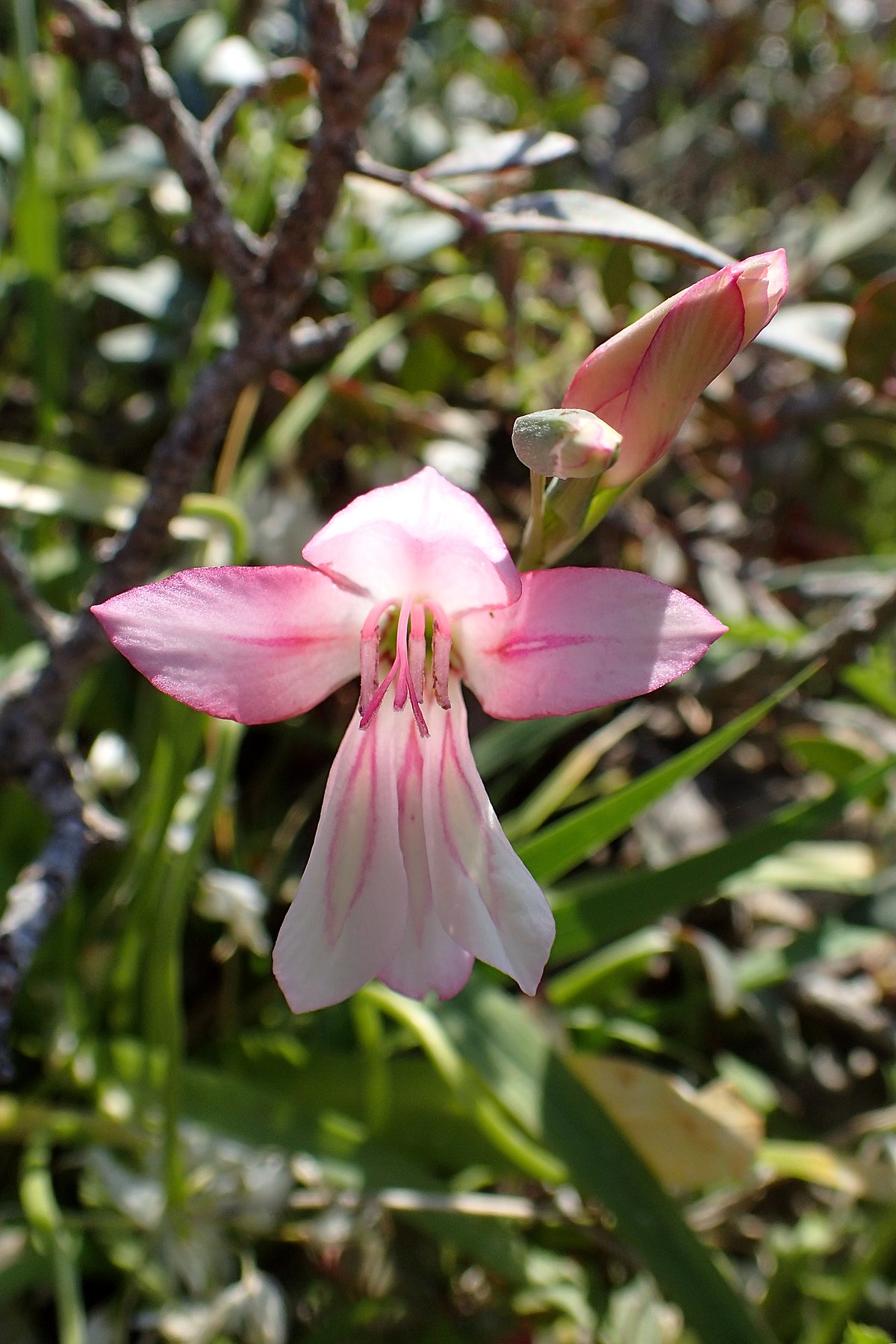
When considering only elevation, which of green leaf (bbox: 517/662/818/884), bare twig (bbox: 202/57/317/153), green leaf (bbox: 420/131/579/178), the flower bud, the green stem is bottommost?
the green stem

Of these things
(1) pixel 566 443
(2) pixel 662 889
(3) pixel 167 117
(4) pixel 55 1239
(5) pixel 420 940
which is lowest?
(4) pixel 55 1239

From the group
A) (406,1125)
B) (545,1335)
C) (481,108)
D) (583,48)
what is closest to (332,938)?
(406,1125)

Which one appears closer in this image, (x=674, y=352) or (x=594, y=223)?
(x=674, y=352)

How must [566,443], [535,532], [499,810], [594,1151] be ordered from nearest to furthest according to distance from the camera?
[566,443], [535,532], [594,1151], [499,810]

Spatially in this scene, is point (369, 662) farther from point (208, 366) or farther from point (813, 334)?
point (813, 334)

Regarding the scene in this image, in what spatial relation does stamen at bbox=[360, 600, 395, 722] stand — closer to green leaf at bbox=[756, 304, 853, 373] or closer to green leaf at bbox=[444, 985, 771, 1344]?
green leaf at bbox=[444, 985, 771, 1344]

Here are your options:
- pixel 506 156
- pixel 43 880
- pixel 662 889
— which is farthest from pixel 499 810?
pixel 506 156

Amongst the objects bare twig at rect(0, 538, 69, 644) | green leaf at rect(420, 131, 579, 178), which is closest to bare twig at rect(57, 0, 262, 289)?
green leaf at rect(420, 131, 579, 178)
